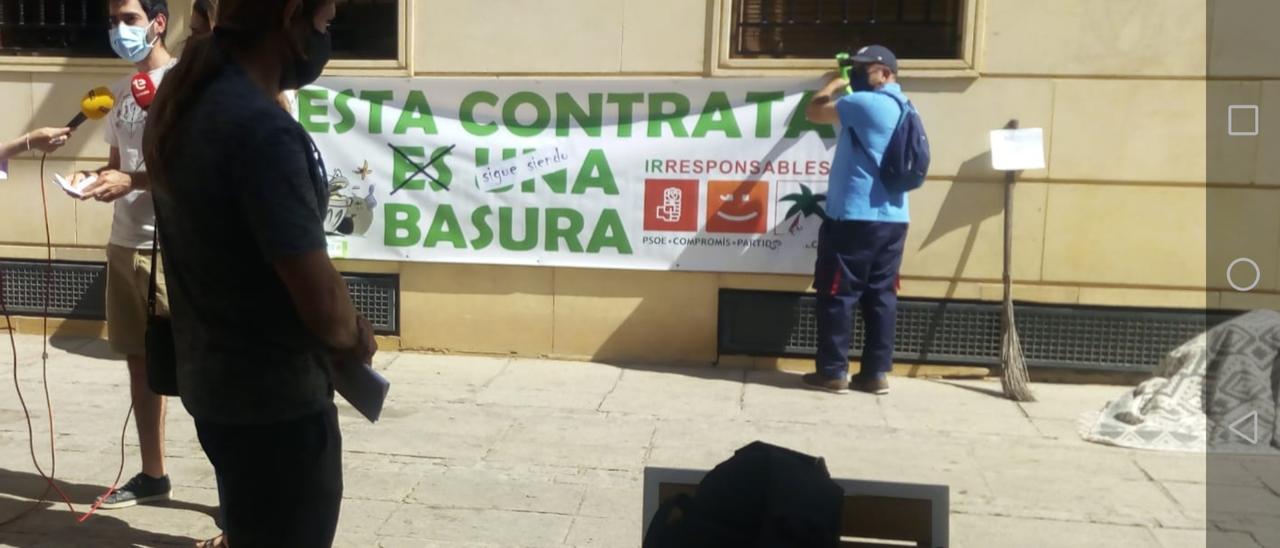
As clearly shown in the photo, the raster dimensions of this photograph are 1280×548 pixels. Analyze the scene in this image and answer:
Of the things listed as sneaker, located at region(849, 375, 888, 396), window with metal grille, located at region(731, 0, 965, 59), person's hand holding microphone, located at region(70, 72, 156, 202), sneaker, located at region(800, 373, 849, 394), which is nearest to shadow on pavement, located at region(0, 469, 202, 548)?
person's hand holding microphone, located at region(70, 72, 156, 202)

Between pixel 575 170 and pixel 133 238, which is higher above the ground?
pixel 575 170

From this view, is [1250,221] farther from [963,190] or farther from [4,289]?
[4,289]

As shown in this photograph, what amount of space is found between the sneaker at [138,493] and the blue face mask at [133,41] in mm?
1579

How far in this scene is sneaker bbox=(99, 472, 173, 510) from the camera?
13.5ft

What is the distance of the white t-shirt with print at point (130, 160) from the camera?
3908 millimetres

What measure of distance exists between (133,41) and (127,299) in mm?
949

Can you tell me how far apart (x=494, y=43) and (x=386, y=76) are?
70 centimetres

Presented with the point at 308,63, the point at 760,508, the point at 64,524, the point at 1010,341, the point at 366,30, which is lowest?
the point at 64,524

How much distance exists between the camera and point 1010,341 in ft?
20.3

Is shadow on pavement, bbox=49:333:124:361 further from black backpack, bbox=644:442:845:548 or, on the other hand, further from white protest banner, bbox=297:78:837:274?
black backpack, bbox=644:442:845:548

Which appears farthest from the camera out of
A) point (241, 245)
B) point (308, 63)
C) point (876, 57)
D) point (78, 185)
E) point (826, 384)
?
point (826, 384)

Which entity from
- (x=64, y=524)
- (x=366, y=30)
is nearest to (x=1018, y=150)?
(x=366, y=30)

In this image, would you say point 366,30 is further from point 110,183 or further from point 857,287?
point 110,183

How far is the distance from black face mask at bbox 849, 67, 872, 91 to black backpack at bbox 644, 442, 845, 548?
171 inches
